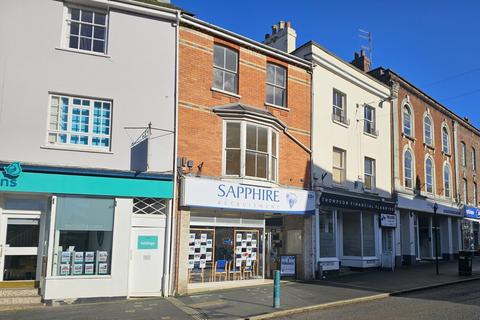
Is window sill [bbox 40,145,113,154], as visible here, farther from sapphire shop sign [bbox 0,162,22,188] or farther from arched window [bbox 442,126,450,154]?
arched window [bbox 442,126,450,154]

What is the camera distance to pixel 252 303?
11.9 meters

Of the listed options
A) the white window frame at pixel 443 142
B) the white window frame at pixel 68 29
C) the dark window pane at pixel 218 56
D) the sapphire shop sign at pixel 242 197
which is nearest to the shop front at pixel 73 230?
the sapphire shop sign at pixel 242 197

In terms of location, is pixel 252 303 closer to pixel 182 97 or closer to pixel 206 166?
pixel 206 166

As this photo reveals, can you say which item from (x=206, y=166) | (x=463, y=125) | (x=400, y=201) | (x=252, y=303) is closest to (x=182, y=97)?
(x=206, y=166)

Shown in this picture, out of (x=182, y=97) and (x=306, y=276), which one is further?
(x=306, y=276)

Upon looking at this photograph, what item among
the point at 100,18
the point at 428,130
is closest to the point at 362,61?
the point at 428,130

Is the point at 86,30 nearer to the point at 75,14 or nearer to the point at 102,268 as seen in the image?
the point at 75,14

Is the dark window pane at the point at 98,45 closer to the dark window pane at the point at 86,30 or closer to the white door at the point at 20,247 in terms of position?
the dark window pane at the point at 86,30

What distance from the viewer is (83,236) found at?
12.6 metres

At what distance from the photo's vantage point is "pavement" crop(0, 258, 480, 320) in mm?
10430

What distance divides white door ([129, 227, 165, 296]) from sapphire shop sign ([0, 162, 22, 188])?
3.58m

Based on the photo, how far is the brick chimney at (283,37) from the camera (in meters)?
21.0

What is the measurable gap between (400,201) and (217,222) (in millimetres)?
11959

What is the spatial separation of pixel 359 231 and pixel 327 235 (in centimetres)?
281
